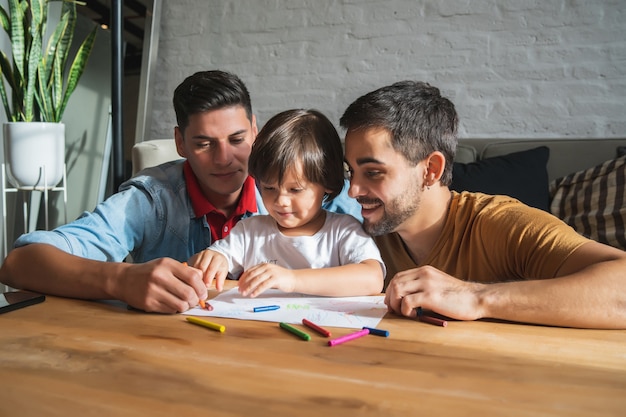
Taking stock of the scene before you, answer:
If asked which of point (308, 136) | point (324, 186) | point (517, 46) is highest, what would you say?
point (517, 46)

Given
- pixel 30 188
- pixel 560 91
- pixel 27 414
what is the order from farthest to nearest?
pixel 30 188, pixel 560 91, pixel 27 414

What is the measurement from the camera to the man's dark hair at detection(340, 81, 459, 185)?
4.25 feet

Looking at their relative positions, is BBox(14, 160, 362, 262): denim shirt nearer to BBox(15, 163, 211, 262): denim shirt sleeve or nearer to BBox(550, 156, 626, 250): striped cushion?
BBox(15, 163, 211, 262): denim shirt sleeve

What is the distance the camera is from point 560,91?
8.23ft

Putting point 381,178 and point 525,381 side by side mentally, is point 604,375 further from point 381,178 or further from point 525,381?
point 381,178

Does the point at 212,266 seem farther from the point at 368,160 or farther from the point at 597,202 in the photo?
the point at 597,202

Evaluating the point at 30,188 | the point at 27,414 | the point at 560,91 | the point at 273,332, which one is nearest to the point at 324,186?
the point at 273,332

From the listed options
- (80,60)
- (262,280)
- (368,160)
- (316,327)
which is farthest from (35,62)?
(316,327)

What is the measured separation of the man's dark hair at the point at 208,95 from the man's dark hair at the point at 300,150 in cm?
30

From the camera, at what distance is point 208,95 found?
158cm

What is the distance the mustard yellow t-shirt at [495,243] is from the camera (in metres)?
1.10

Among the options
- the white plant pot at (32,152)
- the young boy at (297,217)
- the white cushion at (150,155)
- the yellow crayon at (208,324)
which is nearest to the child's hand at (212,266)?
the young boy at (297,217)

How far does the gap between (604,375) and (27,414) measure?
65cm

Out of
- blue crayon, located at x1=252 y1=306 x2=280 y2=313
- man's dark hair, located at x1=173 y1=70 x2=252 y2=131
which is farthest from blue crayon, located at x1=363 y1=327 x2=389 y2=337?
man's dark hair, located at x1=173 y1=70 x2=252 y2=131
